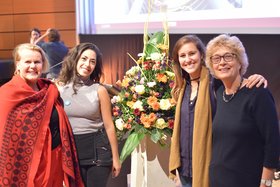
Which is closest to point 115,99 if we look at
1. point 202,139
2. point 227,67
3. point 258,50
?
point 202,139

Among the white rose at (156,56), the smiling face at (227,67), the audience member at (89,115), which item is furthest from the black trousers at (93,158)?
the smiling face at (227,67)

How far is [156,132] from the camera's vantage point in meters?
2.24

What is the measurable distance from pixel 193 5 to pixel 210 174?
2386 mm

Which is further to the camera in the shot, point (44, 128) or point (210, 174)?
point (44, 128)

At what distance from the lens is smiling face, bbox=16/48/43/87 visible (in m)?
1.96

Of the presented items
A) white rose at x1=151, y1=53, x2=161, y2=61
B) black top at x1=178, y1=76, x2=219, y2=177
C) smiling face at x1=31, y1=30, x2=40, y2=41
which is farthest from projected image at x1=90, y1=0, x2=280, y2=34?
smiling face at x1=31, y1=30, x2=40, y2=41

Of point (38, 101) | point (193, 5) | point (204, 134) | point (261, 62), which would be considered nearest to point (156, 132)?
point (204, 134)

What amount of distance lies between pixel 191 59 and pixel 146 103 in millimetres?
453

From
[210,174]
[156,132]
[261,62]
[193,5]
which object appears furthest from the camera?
[193,5]

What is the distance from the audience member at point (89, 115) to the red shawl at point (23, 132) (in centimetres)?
15

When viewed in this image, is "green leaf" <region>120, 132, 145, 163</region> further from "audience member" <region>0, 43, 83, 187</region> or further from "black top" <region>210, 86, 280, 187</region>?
"black top" <region>210, 86, 280, 187</region>

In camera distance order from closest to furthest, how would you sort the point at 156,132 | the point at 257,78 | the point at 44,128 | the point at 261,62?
the point at 257,78 < the point at 44,128 < the point at 156,132 < the point at 261,62

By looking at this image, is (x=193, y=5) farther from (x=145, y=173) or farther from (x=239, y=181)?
(x=239, y=181)

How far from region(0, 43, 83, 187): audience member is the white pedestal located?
459mm
